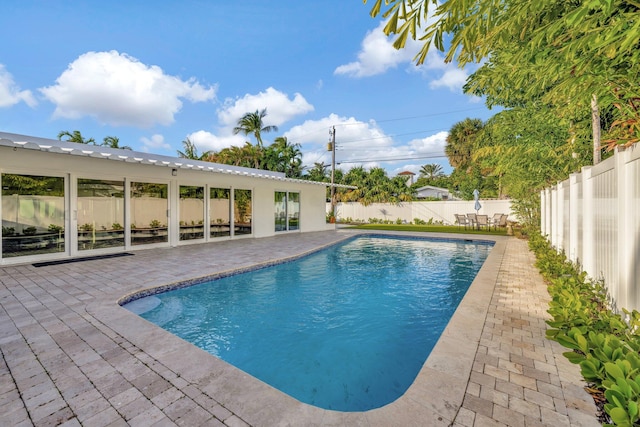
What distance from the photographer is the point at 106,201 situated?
29.9ft

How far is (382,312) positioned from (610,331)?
313 centimetres

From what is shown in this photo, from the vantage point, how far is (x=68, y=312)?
420cm

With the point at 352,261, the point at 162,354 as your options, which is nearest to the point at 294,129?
the point at 352,261

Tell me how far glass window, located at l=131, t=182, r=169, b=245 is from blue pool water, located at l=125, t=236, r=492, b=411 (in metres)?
4.97

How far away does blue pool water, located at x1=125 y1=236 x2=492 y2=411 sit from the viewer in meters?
3.32

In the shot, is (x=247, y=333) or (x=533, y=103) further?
(x=533, y=103)

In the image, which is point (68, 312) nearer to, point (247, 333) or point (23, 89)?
point (247, 333)

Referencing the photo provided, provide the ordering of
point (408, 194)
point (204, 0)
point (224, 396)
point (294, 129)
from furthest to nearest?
point (294, 129), point (408, 194), point (204, 0), point (224, 396)

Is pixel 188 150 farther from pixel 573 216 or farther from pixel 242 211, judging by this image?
pixel 573 216

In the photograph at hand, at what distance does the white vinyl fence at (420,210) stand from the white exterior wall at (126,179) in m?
11.2

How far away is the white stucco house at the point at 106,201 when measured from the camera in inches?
296

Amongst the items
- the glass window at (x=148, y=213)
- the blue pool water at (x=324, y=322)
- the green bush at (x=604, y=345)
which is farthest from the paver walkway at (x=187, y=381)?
the glass window at (x=148, y=213)

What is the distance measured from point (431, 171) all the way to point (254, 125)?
33.8 m

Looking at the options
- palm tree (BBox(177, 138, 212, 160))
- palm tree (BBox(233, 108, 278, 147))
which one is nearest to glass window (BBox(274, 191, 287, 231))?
palm tree (BBox(233, 108, 278, 147))
